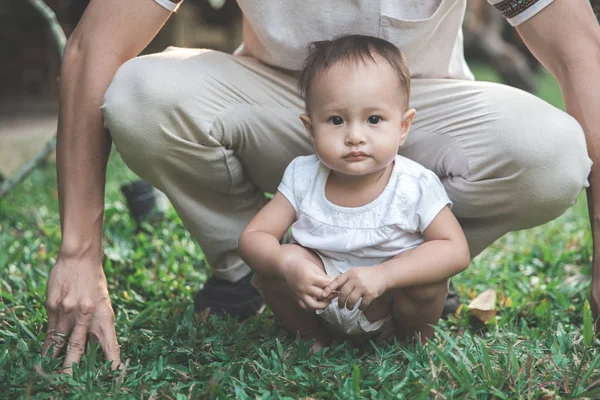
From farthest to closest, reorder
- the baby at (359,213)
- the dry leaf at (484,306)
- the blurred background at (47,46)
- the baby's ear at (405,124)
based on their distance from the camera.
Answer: the blurred background at (47,46) → the dry leaf at (484,306) → the baby's ear at (405,124) → the baby at (359,213)

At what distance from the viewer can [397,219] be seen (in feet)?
5.55

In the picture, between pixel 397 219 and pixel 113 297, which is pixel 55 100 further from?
pixel 397 219

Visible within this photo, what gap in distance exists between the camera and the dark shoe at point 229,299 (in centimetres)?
212

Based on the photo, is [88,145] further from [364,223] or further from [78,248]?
[364,223]

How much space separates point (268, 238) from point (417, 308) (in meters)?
0.39

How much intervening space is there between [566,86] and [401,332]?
75 centimetres

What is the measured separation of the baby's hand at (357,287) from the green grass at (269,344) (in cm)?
14

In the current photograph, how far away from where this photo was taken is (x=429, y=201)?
5.53 feet

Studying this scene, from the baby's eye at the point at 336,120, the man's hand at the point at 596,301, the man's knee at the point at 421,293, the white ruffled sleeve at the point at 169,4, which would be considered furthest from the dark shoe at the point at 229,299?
the man's hand at the point at 596,301

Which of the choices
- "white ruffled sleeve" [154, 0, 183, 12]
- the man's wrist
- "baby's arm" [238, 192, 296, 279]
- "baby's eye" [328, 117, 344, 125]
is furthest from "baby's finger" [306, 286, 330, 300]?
"white ruffled sleeve" [154, 0, 183, 12]

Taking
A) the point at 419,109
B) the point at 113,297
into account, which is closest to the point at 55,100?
the point at 113,297

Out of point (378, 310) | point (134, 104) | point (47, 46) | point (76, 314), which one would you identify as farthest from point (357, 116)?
point (47, 46)

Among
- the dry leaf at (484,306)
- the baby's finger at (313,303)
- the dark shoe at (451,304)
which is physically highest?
the baby's finger at (313,303)

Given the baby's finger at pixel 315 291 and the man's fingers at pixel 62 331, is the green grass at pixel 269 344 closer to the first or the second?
the man's fingers at pixel 62 331
